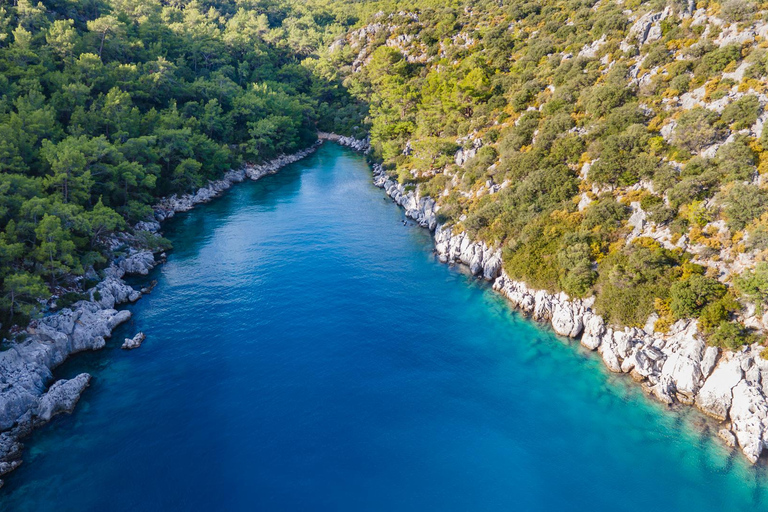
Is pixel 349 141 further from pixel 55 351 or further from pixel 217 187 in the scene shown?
pixel 55 351

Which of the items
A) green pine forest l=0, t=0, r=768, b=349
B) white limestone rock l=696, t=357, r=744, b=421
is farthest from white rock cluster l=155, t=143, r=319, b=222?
white limestone rock l=696, t=357, r=744, b=421

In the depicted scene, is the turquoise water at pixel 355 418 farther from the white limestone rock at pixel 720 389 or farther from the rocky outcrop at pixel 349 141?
the rocky outcrop at pixel 349 141

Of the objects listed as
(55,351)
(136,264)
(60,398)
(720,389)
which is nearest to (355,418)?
(60,398)

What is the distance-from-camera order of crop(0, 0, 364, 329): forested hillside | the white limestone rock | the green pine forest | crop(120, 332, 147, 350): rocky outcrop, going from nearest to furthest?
the white limestone rock
crop(120, 332, 147, 350): rocky outcrop
the green pine forest
crop(0, 0, 364, 329): forested hillside

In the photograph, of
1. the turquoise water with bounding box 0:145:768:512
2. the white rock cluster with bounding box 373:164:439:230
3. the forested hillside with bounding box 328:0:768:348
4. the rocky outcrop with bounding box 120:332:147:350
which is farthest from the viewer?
the white rock cluster with bounding box 373:164:439:230

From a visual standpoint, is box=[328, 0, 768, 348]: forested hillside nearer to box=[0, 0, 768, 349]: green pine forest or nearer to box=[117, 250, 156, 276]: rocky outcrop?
box=[0, 0, 768, 349]: green pine forest

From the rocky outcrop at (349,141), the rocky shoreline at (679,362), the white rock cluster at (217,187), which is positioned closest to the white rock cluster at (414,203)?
the rocky shoreline at (679,362)

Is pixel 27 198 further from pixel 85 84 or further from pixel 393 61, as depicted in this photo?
pixel 393 61
